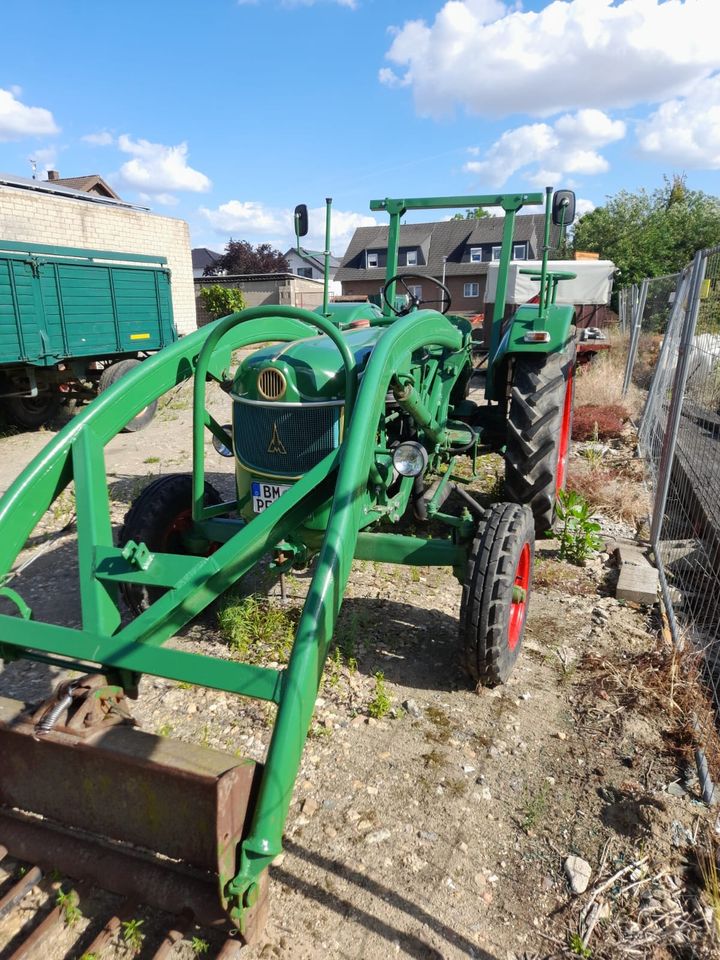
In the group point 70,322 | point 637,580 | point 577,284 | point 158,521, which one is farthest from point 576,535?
point 577,284

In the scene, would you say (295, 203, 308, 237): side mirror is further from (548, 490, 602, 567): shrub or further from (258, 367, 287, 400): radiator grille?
(548, 490, 602, 567): shrub

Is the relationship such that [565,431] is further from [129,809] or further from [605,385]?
[605,385]

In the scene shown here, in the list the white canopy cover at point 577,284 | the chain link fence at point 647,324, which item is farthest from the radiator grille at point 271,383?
the white canopy cover at point 577,284

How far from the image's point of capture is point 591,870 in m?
2.14

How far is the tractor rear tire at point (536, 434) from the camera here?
4.08m

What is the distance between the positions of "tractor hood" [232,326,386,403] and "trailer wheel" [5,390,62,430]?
7157 millimetres

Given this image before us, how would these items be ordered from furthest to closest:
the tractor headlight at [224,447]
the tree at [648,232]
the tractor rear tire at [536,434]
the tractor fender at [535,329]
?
the tree at [648,232]
the tractor fender at [535,329]
the tractor rear tire at [536,434]
the tractor headlight at [224,447]

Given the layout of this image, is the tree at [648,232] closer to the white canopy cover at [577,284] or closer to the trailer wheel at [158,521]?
the white canopy cover at [577,284]

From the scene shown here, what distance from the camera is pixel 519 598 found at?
3.12 metres

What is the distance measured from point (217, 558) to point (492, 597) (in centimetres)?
118

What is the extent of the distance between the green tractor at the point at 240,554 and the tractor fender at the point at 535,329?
21 mm

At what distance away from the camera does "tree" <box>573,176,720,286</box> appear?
30.6 m

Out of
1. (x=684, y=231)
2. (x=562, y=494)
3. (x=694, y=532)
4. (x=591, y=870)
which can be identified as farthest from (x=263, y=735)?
(x=684, y=231)

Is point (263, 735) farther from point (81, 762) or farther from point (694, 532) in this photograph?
point (694, 532)
